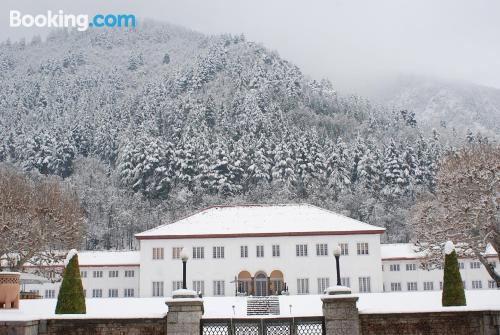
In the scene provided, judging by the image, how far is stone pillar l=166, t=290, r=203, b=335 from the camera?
1773 centimetres

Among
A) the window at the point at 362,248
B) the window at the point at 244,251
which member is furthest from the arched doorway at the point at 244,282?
the window at the point at 362,248

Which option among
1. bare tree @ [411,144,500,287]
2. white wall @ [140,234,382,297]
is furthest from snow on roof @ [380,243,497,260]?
bare tree @ [411,144,500,287]

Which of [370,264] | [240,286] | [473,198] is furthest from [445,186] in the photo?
[240,286]

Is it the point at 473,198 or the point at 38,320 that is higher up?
the point at 473,198

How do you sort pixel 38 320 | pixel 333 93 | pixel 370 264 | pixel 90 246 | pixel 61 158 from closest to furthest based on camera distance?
pixel 38 320
pixel 370 264
pixel 90 246
pixel 61 158
pixel 333 93

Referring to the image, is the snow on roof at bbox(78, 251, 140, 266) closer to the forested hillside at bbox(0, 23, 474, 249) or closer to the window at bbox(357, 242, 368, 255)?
the window at bbox(357, 242, 368, 255)

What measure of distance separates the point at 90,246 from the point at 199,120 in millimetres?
52007

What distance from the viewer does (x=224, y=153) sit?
106 meters

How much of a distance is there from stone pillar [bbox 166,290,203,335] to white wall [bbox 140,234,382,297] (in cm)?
3429

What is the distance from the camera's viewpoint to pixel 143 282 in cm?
5228

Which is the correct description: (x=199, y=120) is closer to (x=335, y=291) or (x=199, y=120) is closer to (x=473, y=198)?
(x=473, y=198)

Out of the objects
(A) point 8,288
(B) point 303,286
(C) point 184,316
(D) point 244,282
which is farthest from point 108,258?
(C) point 184,316

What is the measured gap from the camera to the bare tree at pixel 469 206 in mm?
41000

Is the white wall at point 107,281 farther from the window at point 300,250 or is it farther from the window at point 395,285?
the window at point 395,285
